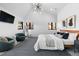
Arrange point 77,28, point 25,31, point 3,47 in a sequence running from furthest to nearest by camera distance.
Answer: point 25,31 < point 77,28 < point 3,47

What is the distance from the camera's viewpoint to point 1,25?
4.41 m

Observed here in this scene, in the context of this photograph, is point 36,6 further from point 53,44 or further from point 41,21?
point 53,44

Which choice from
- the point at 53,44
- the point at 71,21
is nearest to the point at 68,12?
the point at 71,21

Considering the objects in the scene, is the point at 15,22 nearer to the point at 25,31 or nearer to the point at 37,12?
the point at 25,31

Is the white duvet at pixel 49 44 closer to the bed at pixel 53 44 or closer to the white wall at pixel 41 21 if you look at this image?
the bed at pixel 53 44

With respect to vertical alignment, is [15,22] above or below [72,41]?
above

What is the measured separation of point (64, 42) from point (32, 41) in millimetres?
1747

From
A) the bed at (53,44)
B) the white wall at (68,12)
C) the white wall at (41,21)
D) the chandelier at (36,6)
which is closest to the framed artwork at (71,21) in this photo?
the white wall at (68,12)

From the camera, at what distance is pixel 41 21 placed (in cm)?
478

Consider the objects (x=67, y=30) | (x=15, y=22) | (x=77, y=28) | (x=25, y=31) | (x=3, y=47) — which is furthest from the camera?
(x=25, y=31)

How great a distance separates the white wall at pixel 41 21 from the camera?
15.1 ft

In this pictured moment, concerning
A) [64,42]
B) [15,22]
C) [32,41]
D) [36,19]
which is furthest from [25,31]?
[64,42]

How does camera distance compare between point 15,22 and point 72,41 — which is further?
point 15,22

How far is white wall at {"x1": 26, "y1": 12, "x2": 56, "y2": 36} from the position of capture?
4590 mm
